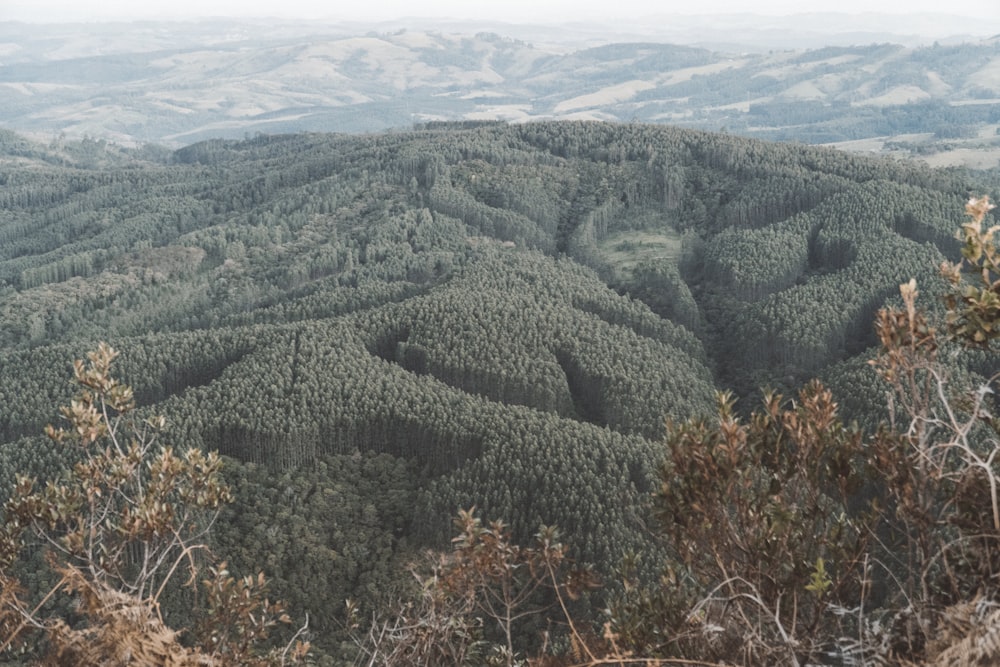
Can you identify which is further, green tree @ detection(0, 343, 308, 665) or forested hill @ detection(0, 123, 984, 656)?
forested hill @ detection(0, 123, 984, 656)

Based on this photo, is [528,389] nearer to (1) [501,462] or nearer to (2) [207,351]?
(1) [501,462]

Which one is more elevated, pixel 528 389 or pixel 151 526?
pixel 151 526

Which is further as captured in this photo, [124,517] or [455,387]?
[455,387]

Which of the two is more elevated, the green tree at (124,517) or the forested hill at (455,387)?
the green tree at (124,517)

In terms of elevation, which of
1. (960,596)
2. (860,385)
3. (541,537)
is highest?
(960,596)

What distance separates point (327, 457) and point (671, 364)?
6439 cm

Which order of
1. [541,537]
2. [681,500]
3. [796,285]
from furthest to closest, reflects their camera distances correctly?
[796,285]
[541,537]
[681,500]

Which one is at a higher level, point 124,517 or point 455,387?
point 124,517

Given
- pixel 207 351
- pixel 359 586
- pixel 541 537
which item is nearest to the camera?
pixel 541 537

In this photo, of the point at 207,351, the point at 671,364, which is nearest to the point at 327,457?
the point at 207,351

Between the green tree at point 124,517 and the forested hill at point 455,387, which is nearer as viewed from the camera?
the green tree at point 124,517

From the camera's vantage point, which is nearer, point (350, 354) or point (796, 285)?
point (350, 354)

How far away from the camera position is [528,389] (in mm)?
143000

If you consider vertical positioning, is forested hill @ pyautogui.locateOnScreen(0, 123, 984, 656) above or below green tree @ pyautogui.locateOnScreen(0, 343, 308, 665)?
below
